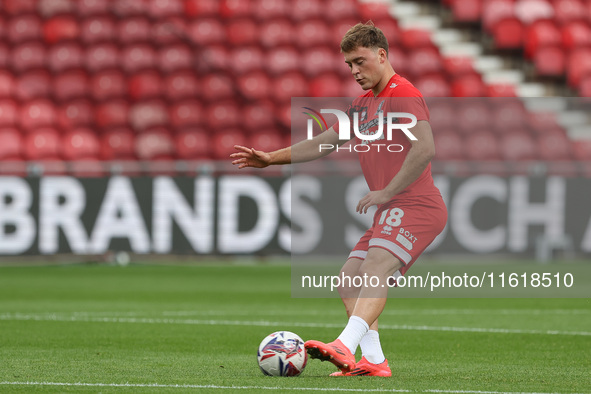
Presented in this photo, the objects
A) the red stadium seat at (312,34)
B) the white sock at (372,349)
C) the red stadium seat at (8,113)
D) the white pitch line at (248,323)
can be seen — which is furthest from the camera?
the red stadium seat at (312,34)

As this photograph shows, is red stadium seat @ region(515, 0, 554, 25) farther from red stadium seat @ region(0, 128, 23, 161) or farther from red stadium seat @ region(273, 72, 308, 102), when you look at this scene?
red stadium seat @ region(0, 128, 23, 161)

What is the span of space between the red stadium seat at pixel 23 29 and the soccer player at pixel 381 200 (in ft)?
47.1

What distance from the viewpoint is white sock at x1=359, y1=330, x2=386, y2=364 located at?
5.84m

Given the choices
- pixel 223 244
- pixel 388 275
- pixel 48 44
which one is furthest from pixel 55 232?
pixel 388 275

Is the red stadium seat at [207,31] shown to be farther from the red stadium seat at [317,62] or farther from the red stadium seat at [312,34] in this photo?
the red stadium seat at [317,62]

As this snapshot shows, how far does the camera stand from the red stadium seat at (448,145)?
60.2 feet

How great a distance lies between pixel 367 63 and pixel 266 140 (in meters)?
12.4

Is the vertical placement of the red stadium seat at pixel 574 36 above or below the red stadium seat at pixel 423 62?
above

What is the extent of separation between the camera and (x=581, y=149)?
18.9 metres

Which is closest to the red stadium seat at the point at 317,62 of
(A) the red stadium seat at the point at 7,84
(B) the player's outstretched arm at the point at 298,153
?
(A) the red stadium seat at the point at 7,84

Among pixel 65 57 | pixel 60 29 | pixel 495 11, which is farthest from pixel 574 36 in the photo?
pixel 60 29

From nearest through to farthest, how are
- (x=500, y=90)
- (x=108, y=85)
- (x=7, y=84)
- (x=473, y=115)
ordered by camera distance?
(x=7, y=84) < (x=108, y=85) < (x=473, y=115) < (x=500, y=90)

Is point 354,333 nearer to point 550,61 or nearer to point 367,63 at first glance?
point 367,63

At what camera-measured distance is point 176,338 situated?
7961 mm
